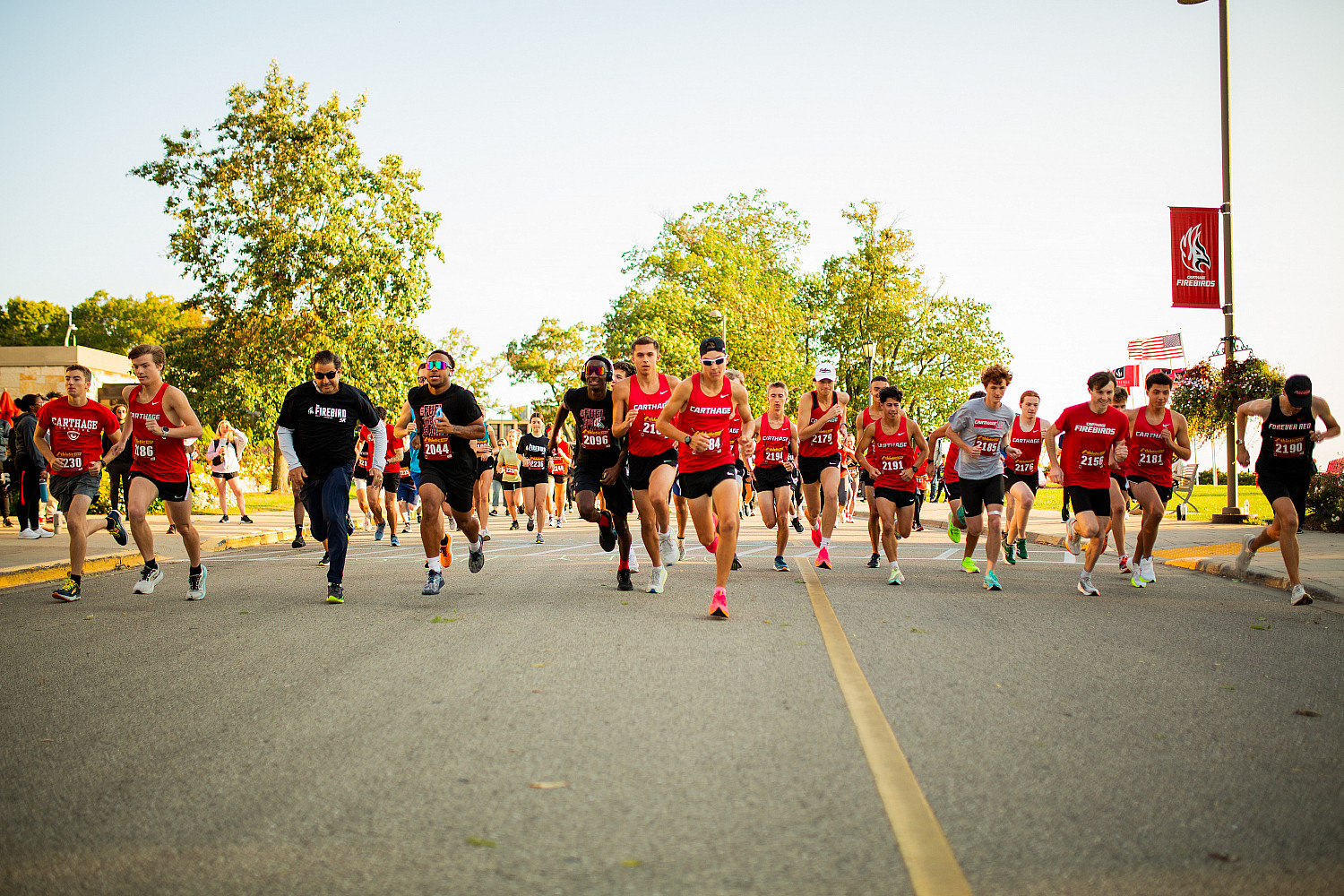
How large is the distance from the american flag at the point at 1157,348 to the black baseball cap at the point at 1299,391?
24.2 m

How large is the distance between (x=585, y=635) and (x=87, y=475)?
6.18 m

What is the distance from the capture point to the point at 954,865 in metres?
3.21

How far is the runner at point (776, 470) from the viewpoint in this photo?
41.0ft

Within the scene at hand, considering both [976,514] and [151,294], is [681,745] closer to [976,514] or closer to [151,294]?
[976,514]

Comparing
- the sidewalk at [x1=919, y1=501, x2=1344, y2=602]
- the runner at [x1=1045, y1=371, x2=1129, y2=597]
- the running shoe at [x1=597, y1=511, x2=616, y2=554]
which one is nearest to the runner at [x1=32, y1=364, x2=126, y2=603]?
the running shoe at [x1=597, y1=511, x2=616, y2=554]

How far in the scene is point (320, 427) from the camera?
388 inches

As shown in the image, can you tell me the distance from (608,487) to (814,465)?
3.34 metres

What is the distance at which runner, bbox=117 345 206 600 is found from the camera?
9656 millimetres

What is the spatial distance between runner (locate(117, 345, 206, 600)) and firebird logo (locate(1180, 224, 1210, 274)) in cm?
1615

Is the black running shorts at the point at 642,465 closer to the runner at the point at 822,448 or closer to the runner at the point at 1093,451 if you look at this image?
the runner at the point at 822,448

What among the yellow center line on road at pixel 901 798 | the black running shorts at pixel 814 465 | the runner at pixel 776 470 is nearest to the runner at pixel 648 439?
the runner at pixel 776 470

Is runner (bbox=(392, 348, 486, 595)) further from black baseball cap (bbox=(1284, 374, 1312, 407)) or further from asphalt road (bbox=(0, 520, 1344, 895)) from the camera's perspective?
black baseball cap (bbox=(1284, 374, 1312, 407))

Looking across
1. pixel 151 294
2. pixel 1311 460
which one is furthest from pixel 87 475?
pixel 151 294

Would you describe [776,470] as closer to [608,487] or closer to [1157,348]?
[608,487]
